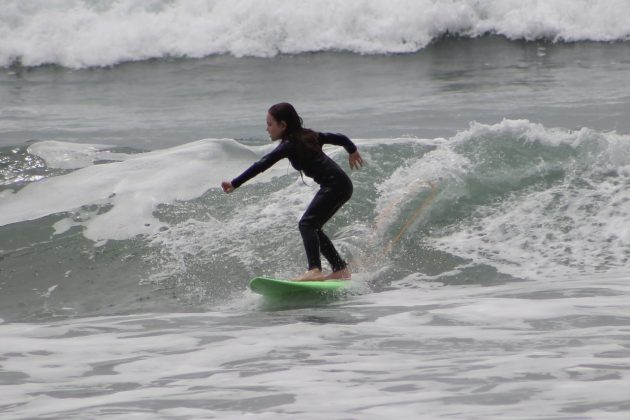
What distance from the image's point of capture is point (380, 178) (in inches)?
379

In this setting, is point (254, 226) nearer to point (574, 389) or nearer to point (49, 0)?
point (574, 389)

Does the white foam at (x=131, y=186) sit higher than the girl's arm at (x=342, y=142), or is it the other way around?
the girl's arm at (x=342, y=142)

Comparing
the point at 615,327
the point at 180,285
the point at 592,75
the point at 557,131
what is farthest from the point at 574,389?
the point at 592,75

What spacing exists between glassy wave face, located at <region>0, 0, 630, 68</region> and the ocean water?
51 mm

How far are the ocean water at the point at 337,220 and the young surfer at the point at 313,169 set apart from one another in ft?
1.10

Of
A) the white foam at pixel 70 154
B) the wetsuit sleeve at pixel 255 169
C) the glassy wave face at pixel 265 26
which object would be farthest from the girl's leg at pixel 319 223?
the glassy wave face at pixel 265 26

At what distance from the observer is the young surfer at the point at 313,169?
23.0ft

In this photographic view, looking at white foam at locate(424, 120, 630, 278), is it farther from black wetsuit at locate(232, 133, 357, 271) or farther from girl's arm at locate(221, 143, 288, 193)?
girl's arm at locate(221, 143, 288, 193)

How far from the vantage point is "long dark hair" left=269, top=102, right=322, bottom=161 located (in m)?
7.00

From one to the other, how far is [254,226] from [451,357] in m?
4.05

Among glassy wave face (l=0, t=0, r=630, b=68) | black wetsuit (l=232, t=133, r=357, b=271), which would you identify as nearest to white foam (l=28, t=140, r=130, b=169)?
black wetsuit (l=232, t=133, r=357, b=271)

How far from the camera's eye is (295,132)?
709 cm

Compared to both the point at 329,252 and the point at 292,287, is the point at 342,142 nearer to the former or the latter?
the point at 329,252

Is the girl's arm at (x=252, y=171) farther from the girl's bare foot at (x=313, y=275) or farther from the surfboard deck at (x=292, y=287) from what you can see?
the girl's bare foot at (x=313, y=275)
